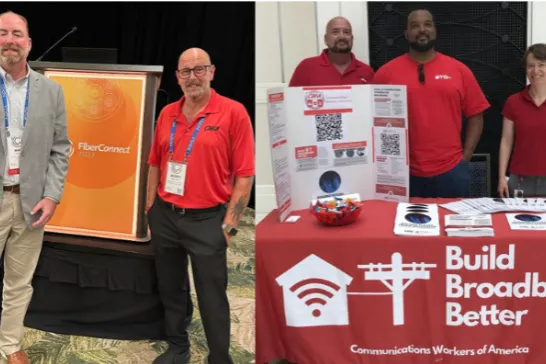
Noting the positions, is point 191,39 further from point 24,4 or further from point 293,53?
point 24,4

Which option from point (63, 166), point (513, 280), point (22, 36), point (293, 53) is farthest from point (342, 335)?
point (293, 53)

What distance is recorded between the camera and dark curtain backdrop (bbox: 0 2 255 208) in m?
3.65

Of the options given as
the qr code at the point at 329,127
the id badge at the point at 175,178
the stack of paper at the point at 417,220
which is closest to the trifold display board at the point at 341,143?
the qr code at the point at 329,127

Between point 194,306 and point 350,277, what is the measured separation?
1.03 meters

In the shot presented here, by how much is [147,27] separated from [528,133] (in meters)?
2.59

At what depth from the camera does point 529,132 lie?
2422 mm

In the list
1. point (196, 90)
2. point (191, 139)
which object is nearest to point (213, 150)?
point (191, 139)

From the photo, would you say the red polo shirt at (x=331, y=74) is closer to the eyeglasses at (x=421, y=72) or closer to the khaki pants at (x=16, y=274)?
the eyeglasses at (x=421, y=72)

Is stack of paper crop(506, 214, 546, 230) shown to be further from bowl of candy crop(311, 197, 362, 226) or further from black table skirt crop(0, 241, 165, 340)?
black table skirt crop(0, 241, 165, 340)

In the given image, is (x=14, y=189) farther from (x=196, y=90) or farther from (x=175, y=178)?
(x=196, y=90)

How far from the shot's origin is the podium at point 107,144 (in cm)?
221

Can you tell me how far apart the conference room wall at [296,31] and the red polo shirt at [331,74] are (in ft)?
1.72

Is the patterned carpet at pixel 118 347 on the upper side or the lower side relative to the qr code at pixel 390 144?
lower

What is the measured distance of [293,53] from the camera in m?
3.43
